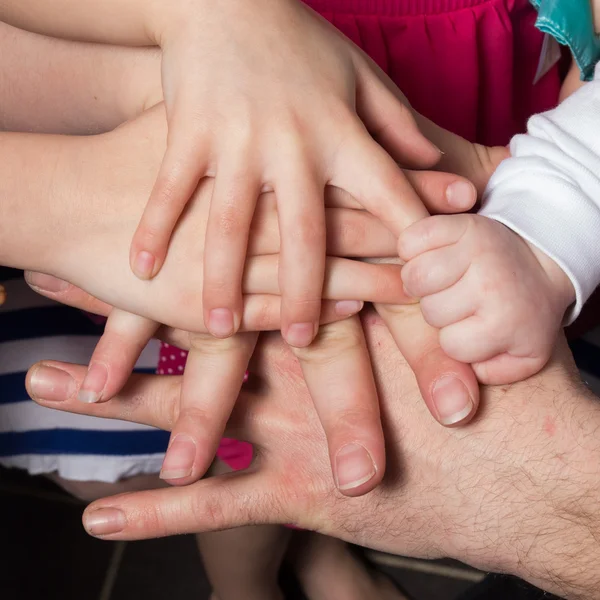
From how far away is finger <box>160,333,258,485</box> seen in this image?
0.64 metres

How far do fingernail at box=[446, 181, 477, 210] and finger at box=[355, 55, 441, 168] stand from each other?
4 centimetres

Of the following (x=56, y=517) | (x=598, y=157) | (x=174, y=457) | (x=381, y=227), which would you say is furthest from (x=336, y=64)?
(x=56, y=517)

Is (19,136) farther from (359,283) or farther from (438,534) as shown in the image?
(438,534)

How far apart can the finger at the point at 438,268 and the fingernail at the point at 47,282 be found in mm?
356

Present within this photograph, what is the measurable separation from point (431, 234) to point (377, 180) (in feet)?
0.22

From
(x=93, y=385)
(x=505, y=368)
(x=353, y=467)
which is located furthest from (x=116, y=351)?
(x=505, y=368)

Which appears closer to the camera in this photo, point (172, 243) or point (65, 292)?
point (172, 243)

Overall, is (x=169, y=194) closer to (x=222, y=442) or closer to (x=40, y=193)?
(x=40, y=193)

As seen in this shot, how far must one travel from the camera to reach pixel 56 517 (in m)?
1.34

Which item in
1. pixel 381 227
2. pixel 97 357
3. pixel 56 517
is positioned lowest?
pixel 56 517

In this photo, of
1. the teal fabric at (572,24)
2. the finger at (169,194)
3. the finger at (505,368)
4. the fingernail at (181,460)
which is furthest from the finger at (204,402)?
the teal fabric at (572,24)

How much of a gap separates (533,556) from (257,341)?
0.31 m

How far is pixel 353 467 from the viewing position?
604mm

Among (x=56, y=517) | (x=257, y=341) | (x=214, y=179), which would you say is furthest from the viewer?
(x=56, y=517)
